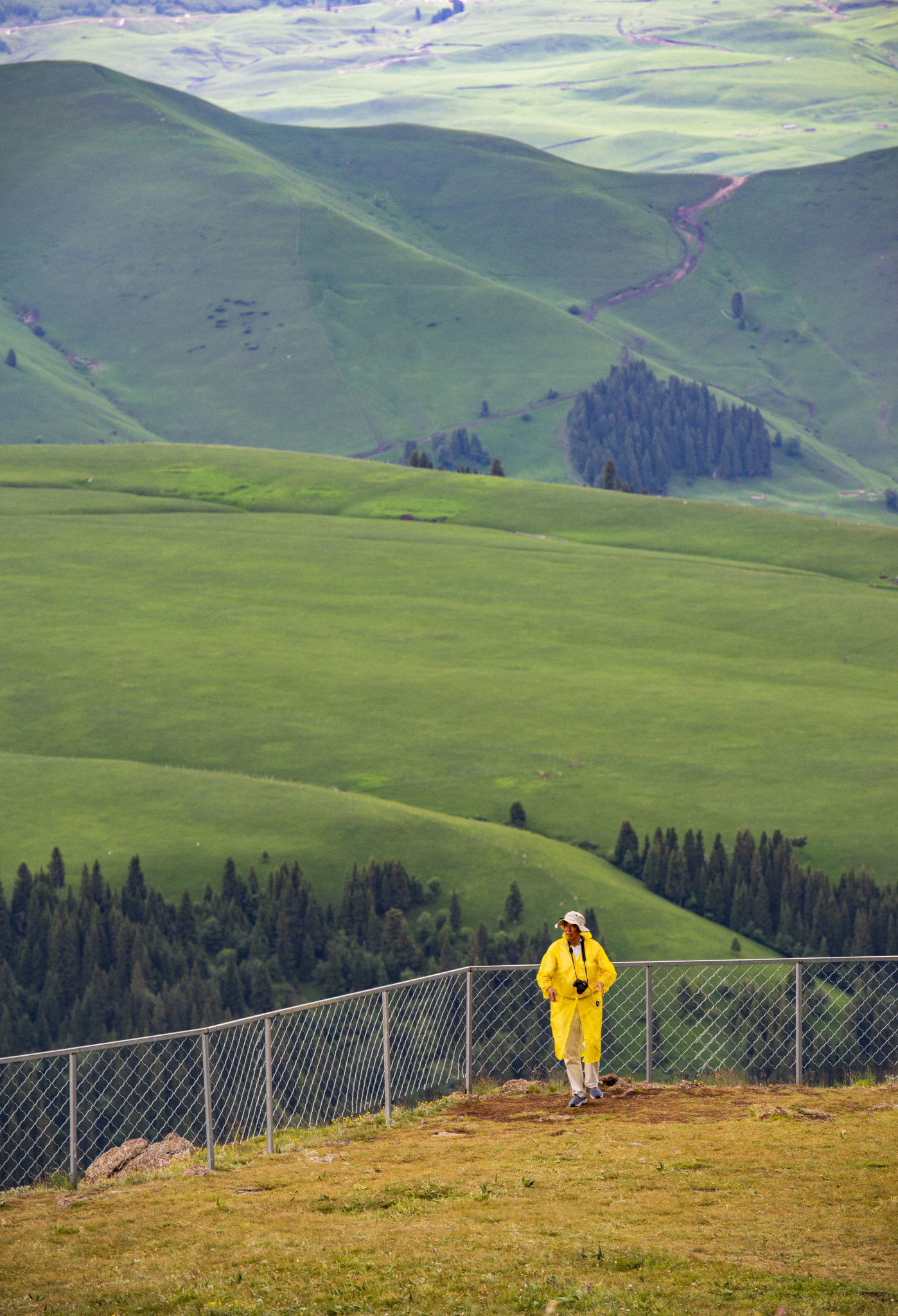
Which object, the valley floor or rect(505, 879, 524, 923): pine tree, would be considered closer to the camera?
the valley floor

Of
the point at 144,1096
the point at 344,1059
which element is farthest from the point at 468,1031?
the point at 144,1096

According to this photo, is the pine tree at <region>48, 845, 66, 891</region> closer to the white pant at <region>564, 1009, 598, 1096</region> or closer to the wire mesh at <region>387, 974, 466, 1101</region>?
the wire mesh at <region>387, 974, 466, 1101</region>

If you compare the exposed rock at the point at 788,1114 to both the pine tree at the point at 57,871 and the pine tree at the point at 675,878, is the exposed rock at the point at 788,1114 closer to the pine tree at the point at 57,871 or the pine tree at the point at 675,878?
the pine tree at the point at 675,878

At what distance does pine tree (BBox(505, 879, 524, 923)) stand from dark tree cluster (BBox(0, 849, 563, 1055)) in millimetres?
74

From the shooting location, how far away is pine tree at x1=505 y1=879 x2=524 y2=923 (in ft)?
386

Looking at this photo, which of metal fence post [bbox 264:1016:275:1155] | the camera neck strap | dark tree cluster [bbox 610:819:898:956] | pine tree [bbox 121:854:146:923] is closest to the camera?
metal fence post [bbox 264:1016:275:1155]

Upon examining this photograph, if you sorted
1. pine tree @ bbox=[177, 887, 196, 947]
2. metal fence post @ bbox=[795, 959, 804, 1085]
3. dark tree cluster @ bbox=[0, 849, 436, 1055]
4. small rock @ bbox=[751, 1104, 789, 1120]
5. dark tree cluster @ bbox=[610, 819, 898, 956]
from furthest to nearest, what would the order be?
dark tree cluster @ bbox=[610, 819, 898, 956]
pine tree @ bbox=[177, 887, 196, 947]
dark tree cluster @ bbox=[0, 849, 436, 1055]
metal fence post @ bbox=[795, 959, 804, 1085]
small rock @ bbox=[751, 1104, 789, 1120]

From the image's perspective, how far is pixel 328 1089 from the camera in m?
31.1

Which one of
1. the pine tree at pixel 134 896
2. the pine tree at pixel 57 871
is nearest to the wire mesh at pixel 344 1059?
the pine tree at pixel 134 896

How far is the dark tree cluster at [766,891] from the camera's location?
125188 millimetres

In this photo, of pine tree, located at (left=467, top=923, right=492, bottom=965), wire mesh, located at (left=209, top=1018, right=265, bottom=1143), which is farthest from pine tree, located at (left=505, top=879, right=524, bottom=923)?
wire mesh, located at (left=209, top=1018, right=265, bottom=1143)

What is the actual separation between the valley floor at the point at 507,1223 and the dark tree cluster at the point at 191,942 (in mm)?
94214

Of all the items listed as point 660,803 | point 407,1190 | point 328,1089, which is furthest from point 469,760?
point 407,1190

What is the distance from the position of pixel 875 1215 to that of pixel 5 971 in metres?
110
